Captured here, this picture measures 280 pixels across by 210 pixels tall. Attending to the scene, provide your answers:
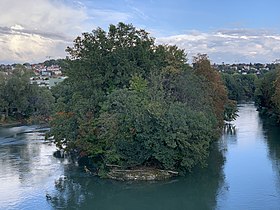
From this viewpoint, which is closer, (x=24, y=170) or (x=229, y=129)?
(x=24, y=170)

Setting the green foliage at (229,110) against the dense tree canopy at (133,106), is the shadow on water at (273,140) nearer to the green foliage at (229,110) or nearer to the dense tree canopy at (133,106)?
the green foliage at (229,110)

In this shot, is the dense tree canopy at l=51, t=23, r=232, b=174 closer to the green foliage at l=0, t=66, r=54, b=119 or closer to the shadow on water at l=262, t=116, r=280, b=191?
the shadow on water at l=262, t=116, r=280, b=191

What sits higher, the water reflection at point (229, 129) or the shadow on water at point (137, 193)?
the water reflection at point (229, 129)

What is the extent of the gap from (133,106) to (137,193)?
572 cm

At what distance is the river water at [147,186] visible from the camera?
19.9m

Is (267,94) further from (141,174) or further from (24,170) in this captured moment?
(24,170)

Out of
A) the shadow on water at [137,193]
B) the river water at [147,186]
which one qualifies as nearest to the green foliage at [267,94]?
the river water at [147,186]

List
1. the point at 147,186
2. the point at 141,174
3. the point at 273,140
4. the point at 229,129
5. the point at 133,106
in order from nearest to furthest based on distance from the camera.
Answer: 1. the point at 147,186
2. the point at 141,174
3. the point at 133,106
4. the point at 273,140
5. the point at 229,129

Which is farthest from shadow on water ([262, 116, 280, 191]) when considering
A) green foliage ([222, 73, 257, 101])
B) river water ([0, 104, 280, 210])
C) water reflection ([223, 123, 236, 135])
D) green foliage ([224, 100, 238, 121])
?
green foliage ([222, 73, 257, 101])

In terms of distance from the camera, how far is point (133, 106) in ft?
82.0

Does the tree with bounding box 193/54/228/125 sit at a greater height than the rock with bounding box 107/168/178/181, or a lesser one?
greater

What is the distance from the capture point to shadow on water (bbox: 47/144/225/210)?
65.5ft

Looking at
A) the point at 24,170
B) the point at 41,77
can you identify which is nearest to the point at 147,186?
the point at 24,170

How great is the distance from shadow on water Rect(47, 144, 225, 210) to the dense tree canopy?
125cm
